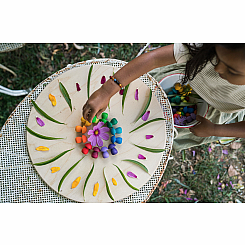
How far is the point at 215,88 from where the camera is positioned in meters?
1.00

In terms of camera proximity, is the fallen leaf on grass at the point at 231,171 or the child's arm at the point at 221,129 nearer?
the child's arm at the point at 221,129

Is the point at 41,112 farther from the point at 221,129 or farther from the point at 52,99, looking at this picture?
Result: the point at 221,129

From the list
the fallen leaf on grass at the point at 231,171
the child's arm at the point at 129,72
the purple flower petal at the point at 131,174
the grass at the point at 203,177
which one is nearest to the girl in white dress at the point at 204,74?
the child's arm at the point at 129,72

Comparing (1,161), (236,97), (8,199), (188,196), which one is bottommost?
(188,196)

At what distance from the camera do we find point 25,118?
1.05 m

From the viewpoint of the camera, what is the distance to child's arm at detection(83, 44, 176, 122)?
903 mm

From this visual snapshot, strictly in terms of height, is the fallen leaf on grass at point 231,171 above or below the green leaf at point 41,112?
below

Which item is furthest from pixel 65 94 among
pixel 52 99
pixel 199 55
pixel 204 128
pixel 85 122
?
pixel 204 128

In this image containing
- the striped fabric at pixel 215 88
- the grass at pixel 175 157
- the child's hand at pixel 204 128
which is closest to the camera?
the striped fabric at pixel 215 88

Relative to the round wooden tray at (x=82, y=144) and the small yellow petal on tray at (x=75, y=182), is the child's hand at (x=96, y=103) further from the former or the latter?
the small yellow petal on tray at (x=75, y=182)

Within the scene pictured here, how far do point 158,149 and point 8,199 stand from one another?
0.76 meters

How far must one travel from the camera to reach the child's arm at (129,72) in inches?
35.6

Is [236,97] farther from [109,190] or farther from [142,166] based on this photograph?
[109,190]

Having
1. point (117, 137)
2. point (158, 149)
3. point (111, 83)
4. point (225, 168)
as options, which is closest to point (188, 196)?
point (225, 168)
